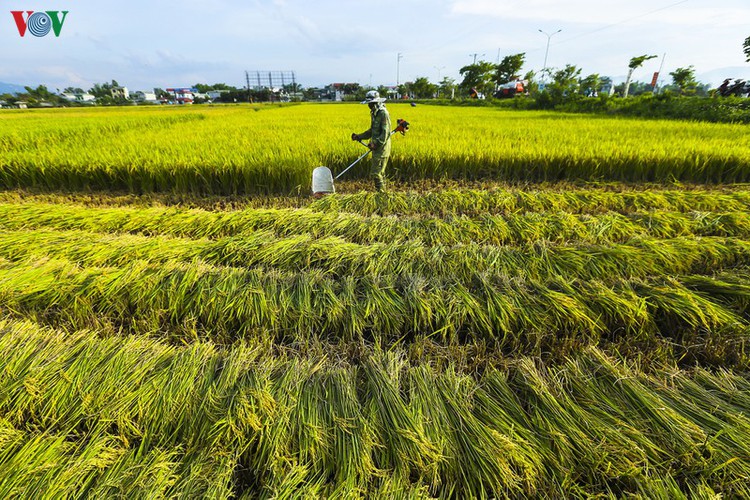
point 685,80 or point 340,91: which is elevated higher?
point 340,91

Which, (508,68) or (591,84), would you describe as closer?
(591,84)

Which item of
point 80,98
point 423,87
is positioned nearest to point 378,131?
point 423,87

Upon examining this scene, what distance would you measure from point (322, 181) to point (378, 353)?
119 inches

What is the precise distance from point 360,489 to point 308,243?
195 cm

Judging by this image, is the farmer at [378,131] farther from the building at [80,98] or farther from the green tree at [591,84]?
the building at [80,98]

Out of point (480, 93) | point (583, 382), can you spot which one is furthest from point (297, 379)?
point (480, 93)

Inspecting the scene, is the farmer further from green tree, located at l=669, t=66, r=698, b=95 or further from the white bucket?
green tree, located at l=669, t=66, r=698, b=95

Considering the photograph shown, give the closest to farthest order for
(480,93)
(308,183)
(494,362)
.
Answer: (494,362)
(308,183)
(480,93)

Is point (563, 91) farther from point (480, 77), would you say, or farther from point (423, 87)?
point (423, 87)

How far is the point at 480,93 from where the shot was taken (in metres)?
38.0

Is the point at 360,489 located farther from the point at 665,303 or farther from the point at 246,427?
the point at 665,303

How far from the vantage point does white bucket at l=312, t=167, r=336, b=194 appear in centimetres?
412

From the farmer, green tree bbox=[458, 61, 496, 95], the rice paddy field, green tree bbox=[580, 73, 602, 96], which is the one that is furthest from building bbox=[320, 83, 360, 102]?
the rice paddy field

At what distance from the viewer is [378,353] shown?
5.42ft
